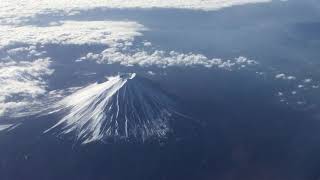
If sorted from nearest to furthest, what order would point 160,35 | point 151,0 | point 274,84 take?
point 274,84 → point 160,35 → point 151,0

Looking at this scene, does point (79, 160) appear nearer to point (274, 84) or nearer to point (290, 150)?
point (290, 150)

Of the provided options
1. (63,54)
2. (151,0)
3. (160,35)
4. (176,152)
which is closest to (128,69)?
(63,54)

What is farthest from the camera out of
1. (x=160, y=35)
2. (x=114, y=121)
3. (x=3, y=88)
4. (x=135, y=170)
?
(x=160, y=35)

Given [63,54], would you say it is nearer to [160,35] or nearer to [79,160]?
[160,35]

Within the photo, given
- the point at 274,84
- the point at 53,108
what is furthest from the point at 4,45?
the point at 274,84

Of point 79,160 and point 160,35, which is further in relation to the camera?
point 160,35

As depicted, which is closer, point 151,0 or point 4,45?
point 4,45
